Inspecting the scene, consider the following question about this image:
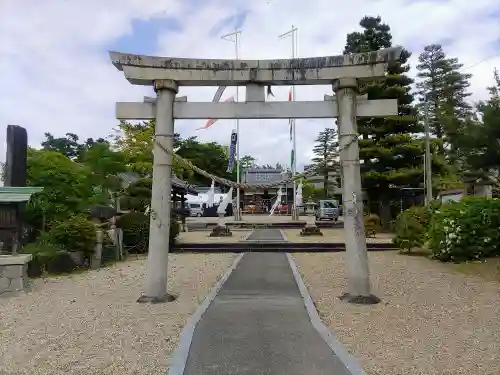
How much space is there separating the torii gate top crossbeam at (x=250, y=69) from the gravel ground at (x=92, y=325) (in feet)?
12.4

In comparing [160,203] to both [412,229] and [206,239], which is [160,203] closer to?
[412,229]

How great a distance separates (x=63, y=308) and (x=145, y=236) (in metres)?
8.84

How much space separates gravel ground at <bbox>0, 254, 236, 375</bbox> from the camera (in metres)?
4.89

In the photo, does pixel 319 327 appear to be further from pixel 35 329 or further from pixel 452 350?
pixel 35 329

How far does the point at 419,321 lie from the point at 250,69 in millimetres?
4762

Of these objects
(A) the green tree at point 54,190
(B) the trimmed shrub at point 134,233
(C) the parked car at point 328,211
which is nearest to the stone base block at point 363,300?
(A) the green tree at point 54,190

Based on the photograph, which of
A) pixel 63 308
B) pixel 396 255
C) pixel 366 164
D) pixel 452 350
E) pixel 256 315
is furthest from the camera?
pixel 366 164

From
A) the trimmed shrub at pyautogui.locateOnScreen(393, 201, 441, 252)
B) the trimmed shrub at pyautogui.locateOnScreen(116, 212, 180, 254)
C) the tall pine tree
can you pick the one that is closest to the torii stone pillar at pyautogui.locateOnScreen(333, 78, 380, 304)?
the trimmed shrub at pyautogui.locateOnScreen(393, 201, 441, 252)

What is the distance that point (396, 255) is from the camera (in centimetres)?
1593

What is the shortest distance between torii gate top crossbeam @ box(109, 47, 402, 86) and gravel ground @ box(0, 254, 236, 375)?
379 centimetres

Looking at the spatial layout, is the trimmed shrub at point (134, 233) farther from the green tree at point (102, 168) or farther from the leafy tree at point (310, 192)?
the leafy tree at point (310, 192)

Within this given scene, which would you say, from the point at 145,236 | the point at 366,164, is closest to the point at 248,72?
the point at 145,236

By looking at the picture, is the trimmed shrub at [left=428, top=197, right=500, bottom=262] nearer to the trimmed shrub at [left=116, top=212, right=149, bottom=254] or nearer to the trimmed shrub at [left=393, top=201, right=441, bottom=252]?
the trimmed shrub at [left=393, top=201, right=441, bottom=252]

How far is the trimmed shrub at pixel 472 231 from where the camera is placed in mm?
12500
